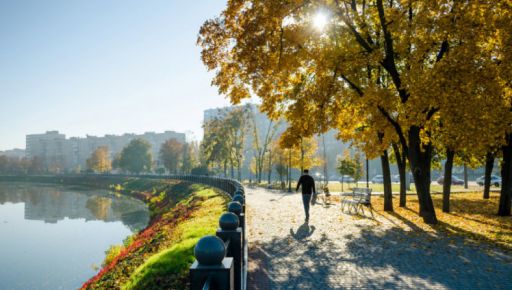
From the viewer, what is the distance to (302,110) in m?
15.3

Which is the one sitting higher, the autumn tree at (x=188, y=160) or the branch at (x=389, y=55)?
the branch at (x=389, y=55)

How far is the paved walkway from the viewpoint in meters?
7.05

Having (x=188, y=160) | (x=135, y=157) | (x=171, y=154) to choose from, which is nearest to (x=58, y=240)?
(x=188, y=160)

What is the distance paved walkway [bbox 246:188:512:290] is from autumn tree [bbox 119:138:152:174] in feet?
289

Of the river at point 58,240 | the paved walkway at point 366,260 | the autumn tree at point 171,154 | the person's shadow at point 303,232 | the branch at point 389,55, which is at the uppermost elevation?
the branch at point 389,55

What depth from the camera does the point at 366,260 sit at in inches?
342

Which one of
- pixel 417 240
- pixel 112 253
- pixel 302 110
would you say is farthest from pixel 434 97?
pixel 112 253

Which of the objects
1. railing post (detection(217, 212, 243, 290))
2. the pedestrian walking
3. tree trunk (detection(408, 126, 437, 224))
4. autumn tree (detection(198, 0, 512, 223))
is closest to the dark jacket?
the pedestrian walking

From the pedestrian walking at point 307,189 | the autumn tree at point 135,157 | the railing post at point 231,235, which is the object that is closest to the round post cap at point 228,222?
the railing post at point 231,235

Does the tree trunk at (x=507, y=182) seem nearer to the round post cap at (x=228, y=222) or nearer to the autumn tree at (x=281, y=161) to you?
the round post cap at (x=228, y=222)

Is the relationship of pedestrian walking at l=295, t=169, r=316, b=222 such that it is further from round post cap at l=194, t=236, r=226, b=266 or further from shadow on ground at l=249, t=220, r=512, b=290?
round post cap at l=194, t=236, r=226, b=266

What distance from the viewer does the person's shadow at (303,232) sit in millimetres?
11422

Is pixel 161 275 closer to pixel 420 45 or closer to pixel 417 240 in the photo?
pixel 417 240

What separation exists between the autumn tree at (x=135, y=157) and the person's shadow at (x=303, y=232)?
8820cm
